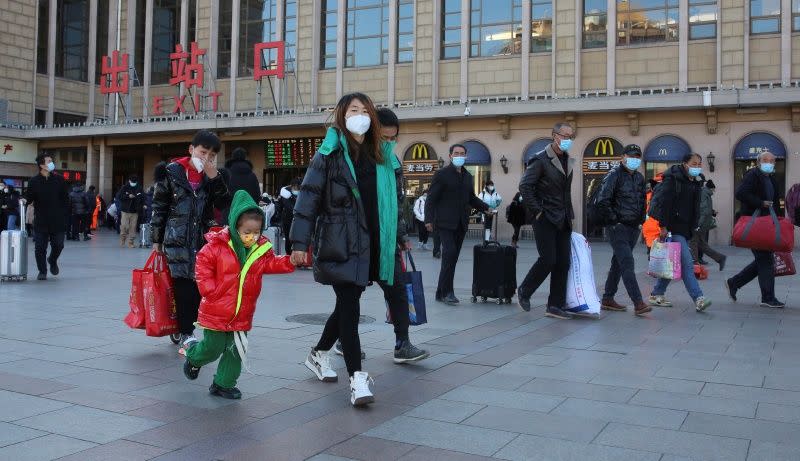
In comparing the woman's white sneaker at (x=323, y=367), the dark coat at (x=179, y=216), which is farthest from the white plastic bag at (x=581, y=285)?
the dark coat at (x=179, y=216)

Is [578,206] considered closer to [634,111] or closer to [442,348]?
[634,111]

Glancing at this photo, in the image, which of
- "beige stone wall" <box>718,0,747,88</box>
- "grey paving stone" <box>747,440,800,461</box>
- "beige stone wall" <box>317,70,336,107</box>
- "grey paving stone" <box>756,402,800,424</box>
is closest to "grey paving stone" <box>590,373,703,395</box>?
"grey paving stone" <box>756,402,800,424</box>

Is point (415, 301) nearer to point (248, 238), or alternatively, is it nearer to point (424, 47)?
point (248, 238)

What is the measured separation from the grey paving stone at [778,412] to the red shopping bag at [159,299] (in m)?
4.15

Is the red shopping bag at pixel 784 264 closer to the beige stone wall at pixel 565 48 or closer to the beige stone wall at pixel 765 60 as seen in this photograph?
the beige stone wall at pixel 765 60

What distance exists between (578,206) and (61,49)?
90.2 ft

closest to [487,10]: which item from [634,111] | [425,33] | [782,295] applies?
[425,33]

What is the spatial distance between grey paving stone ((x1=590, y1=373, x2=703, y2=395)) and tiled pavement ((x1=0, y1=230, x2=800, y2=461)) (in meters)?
0.03

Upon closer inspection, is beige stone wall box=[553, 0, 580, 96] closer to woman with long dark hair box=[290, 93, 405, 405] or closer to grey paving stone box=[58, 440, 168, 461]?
woman with long dark hair box=[290, 93, 405, 405]

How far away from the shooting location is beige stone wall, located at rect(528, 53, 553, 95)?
90.3ft

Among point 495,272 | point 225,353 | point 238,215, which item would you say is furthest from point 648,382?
point 495,272

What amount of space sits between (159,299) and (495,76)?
23.8 meters

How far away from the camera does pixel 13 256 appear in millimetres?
11516

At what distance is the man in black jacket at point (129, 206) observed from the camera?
67.0 feet
